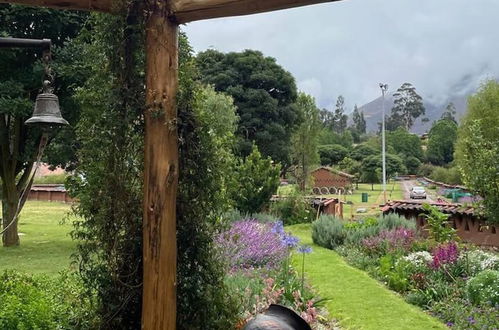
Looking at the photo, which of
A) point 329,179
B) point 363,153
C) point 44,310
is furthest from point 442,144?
point 44,310

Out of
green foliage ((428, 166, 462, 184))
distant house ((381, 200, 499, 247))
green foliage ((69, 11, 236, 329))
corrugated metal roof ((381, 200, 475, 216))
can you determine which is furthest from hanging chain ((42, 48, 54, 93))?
green foliage ((428, 166, 462, 184))

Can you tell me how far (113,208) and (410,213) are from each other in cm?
1177

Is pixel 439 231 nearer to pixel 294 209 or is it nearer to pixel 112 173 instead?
pixel 294 209

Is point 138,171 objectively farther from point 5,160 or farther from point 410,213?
point 410,213

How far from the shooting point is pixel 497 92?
1211 inches

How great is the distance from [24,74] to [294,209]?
10.3m

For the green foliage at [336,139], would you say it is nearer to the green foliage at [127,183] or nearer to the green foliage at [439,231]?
the green foliage at [439,231]

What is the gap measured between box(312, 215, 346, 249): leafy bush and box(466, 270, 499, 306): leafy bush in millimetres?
5670

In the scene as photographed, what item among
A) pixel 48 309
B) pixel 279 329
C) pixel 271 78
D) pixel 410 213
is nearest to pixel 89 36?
pixel 48 309

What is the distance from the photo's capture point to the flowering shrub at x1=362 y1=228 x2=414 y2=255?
9.93m

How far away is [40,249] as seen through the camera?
1173cm

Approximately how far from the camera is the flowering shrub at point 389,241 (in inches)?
391

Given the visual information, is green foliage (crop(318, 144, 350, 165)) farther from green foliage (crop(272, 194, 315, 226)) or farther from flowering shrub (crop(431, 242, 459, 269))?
flowering shrub (crop(431, 242, 459, 269))

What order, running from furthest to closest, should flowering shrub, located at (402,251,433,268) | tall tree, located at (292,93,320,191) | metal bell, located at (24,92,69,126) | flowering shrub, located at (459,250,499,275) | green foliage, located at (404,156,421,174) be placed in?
1. green foliage, located at (404,156,421,174)
2. tall tree, located at (292,93,320,191)
3. flowering shrub, located at (402,251,433,268)
4. flowering shrub, located at (459,250,499,275)
5. metal bell, located at (24,92,69,126)
